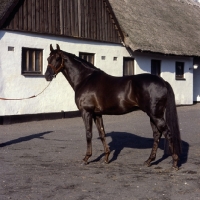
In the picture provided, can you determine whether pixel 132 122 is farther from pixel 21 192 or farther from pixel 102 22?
pixel 21 192

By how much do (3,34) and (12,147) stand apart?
227 inches

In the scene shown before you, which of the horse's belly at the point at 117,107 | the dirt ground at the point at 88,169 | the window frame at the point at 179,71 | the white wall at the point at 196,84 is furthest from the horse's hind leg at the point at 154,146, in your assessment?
the white wall at the point at 196,84

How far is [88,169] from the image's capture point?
8305 mm

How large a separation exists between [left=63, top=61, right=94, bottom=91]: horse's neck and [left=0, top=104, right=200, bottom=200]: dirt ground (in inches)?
63.7

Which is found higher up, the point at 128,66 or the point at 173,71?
the point at 128,66

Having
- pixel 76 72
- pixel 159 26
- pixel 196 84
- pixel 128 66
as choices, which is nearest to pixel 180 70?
pixel 159 26

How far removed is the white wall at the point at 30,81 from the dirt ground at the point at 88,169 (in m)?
2.10

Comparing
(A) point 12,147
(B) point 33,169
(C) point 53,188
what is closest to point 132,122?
(A) point 12,147

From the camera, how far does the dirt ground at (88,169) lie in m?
6.52

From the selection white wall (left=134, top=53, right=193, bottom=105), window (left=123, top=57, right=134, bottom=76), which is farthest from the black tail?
white wall (left=134, top=53, right=193, bottom=105)

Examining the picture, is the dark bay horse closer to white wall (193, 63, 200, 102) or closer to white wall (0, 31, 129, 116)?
white wall (0, 31, 129, 116)

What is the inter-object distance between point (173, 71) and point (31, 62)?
1008 centimetres

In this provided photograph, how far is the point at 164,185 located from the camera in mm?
7023

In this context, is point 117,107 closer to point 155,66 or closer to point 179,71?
point 155,66
